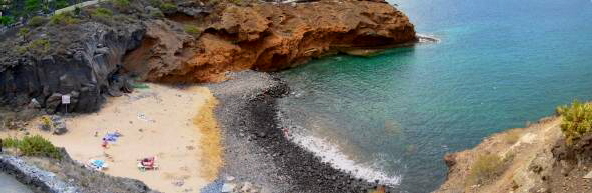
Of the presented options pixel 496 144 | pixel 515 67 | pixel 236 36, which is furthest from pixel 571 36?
pixel 496 144

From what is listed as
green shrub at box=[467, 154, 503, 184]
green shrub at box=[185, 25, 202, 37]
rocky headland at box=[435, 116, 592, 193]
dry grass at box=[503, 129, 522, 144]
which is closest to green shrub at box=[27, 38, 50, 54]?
green shrub at box=[185, 25, 202, 37]

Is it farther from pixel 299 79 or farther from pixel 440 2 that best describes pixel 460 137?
pixel 440 2

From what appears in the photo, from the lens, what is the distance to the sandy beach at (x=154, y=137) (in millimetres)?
34906

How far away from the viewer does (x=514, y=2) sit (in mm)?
101250

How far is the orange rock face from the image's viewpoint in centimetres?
5625

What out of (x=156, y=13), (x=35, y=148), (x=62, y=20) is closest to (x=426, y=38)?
(x=156, y=13)

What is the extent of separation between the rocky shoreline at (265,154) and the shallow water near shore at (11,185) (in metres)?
13.1

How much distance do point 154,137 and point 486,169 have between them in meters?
23.3

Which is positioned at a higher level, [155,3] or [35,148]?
[155,3]

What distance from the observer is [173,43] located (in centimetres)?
5769

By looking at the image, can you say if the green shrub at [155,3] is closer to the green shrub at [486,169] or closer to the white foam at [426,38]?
the white foam at [426,38]

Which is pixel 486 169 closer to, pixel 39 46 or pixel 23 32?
pixel 39 46

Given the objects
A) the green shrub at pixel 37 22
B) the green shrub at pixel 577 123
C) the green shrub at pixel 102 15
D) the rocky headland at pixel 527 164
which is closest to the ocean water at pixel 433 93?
the rocky headland at pixel 527 164

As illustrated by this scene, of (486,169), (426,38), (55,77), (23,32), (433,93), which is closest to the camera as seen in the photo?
(486,169)
